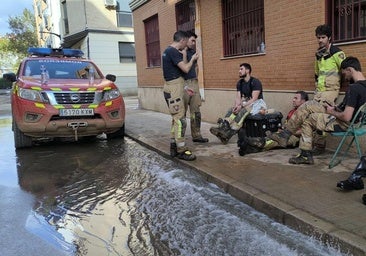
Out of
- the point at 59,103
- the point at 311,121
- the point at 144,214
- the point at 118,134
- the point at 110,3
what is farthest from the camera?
the point at 110,3

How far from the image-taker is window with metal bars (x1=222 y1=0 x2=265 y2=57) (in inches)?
312

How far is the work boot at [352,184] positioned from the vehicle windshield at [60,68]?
19.6 feet

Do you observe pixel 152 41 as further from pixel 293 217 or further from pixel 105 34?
pixel 105 34

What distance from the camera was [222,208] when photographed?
421cm

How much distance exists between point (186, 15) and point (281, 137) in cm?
609

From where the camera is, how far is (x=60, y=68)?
8.41 metres

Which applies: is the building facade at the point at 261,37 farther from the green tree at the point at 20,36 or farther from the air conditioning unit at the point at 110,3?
the green tree at the point at 20,36

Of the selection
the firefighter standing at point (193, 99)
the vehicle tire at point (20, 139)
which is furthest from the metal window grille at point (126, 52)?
the firefighter standing at point (193, 99)

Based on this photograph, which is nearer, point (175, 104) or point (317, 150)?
point (317, 150)

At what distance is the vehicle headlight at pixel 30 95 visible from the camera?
714cm

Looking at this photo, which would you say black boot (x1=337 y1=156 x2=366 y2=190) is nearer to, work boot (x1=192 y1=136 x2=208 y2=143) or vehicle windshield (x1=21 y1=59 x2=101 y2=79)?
work boot (x1=192 y1=136 x2=208 y2=143)

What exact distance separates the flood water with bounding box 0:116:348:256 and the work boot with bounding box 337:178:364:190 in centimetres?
88

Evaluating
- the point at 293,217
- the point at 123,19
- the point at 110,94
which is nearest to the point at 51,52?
the point at 110,94

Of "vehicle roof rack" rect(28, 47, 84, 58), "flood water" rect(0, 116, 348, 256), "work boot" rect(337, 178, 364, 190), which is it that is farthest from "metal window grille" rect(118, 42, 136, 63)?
"work boot" rect(337, 178, 364, 190)
